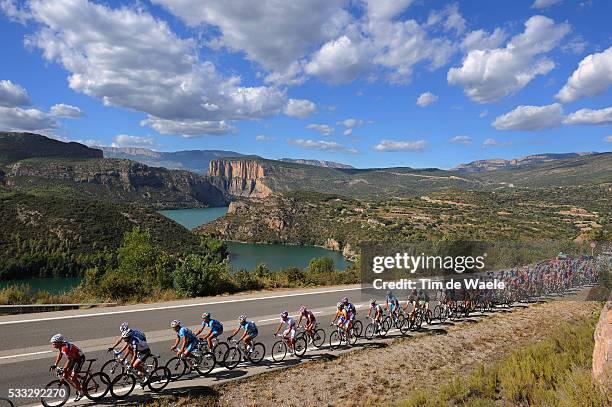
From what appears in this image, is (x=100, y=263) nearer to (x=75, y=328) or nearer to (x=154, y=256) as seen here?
(x=154, y=256)

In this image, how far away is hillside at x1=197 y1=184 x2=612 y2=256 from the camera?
8375 cm

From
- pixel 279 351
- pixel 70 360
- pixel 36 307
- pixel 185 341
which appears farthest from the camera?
pixel 36 307

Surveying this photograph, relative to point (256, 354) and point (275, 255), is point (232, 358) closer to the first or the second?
point (256, 354)

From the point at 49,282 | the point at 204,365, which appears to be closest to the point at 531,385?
the point at 204,365

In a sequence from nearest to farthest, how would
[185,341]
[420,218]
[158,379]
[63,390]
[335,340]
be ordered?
[63,390] → [158,379] → [185,341] → [335,340] → [420,218]

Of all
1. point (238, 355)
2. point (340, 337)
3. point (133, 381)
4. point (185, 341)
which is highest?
point (185, 341)

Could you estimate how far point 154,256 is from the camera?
3141cm

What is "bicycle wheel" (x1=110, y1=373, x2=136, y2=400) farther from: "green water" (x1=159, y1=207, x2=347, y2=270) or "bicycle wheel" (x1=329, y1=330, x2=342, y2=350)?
"green water" (x1=159, y1=207, x2=347, y2=270)

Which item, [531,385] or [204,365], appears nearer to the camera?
[531,385]

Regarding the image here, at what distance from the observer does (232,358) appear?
37.9 feet

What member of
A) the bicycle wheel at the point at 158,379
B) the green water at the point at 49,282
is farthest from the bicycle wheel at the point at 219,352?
the green water at the point at 49,282

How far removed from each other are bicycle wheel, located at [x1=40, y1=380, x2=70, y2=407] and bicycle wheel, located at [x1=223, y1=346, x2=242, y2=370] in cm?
408

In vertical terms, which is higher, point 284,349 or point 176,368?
point 176,368

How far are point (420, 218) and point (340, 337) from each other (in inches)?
4261
